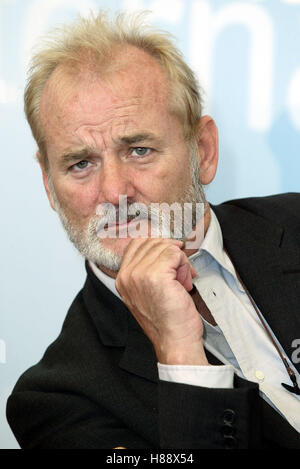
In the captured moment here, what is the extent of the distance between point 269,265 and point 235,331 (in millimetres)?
283

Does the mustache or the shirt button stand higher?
the mustache

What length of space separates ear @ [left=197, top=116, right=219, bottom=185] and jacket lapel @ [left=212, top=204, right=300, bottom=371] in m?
0.16

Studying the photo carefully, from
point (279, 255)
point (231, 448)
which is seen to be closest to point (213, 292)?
point (279, 255)

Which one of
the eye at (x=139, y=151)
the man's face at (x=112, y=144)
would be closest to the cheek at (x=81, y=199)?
the man's face at (x=112, y=144)

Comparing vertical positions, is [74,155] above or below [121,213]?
above

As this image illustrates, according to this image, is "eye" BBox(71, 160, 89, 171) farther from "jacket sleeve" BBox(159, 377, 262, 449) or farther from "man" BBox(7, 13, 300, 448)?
"jacket sleeve" BBox(159, 377, 262, 449)

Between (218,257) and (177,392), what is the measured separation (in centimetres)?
64

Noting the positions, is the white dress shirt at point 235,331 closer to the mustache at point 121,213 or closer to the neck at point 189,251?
the neck at point 189,251

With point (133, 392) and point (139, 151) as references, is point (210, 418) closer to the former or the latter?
point (133, 392)

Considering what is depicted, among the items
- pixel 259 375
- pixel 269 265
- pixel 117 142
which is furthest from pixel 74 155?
pixel 259 375

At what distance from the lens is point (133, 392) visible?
1.99 meters

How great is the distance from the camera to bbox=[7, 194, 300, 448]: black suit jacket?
1.74 meters

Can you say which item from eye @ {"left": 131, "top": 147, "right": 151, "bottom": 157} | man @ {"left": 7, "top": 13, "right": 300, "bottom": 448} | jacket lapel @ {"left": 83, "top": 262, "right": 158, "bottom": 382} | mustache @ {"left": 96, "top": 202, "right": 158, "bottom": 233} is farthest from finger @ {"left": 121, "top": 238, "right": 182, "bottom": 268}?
eye @ {"left": 131, "top": 147, "right": 151, "bottom": 157}

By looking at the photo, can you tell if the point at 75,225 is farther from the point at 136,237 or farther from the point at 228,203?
the point at 228,203
